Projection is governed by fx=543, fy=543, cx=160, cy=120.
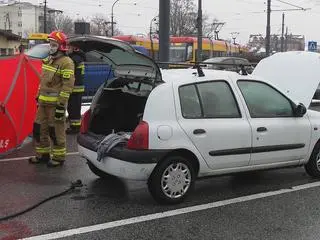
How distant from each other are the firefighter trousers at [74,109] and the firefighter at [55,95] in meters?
2.53

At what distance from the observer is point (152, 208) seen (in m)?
5.88

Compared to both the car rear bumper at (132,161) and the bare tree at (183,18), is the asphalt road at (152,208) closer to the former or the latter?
the car rear bumper at (132,161)

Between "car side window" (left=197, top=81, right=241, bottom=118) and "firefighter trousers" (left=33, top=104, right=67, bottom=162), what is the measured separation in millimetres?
2309

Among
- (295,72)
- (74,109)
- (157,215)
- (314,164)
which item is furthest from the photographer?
(74,109)

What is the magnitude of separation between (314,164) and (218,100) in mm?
1854

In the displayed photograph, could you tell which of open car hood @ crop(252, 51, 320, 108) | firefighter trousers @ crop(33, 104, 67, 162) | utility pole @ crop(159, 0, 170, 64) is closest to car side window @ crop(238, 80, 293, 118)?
open car hood @ crop(252, 51, 320, 108)

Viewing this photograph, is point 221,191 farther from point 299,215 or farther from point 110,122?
point 110,122

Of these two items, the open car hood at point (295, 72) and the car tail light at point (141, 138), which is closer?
the car tail light at point (141, 138)

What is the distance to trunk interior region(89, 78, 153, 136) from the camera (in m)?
6.73

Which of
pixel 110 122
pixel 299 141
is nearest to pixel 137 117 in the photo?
pixel 110 122

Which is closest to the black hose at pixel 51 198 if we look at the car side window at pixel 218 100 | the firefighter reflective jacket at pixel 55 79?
the firefighter reflective jacket at pixel 55 79

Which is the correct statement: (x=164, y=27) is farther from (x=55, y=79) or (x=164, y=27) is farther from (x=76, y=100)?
(x=55, y=79)

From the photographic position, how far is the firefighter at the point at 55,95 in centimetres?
741

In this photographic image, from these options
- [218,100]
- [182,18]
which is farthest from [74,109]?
[182,18]
